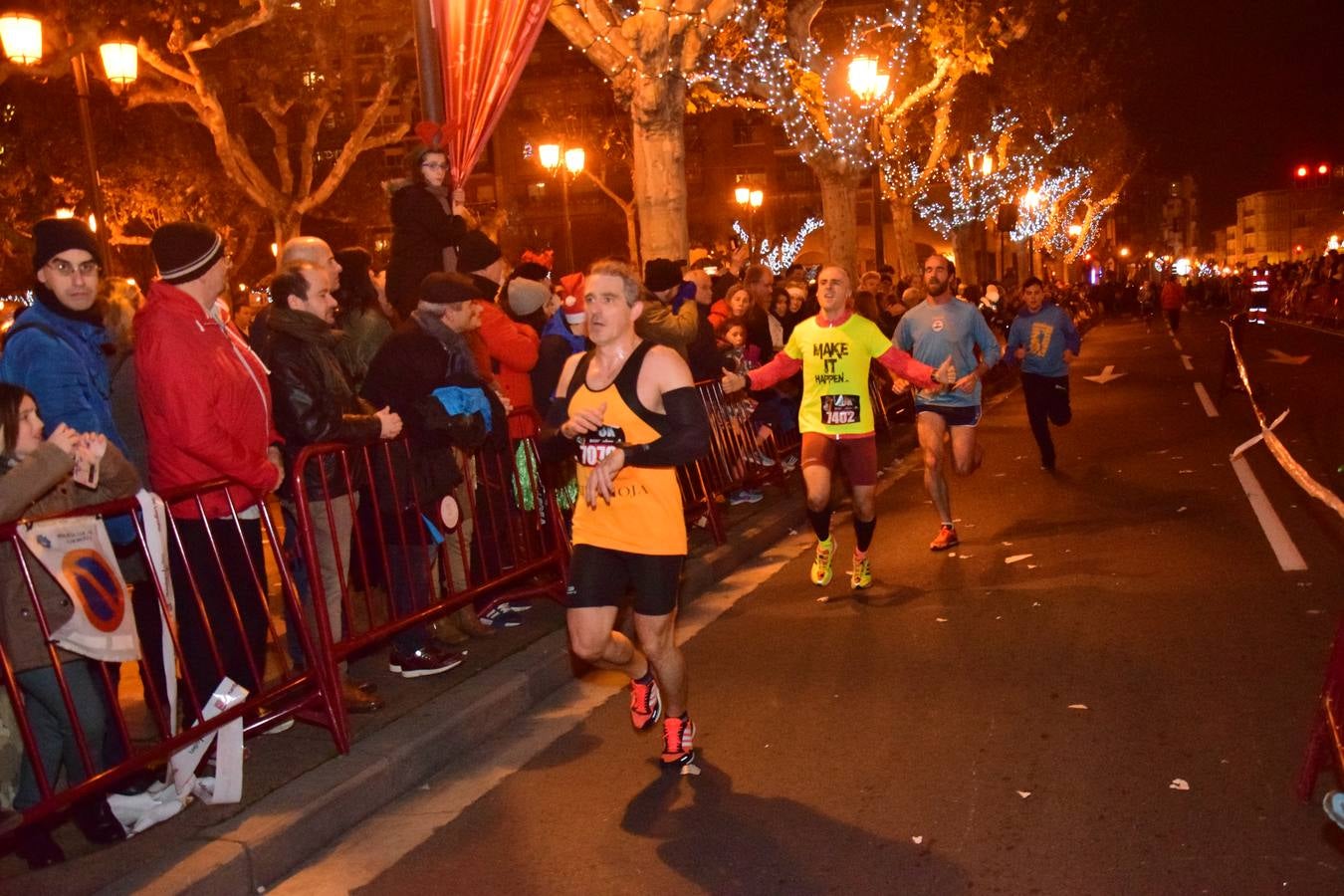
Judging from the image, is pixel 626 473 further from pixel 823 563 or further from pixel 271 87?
pixel 271 87

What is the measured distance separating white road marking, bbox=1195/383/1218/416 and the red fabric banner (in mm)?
11260

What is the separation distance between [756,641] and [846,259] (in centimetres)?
1780

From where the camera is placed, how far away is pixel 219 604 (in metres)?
5.36

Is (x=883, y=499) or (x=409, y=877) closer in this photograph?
(x=409, y=877)

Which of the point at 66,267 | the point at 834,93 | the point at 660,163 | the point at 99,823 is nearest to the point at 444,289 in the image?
the point at 66,267

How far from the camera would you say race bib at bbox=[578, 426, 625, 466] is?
4.99 metres

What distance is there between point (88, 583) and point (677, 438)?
2.15 meters

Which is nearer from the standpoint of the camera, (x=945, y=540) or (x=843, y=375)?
(x=843, y=375)

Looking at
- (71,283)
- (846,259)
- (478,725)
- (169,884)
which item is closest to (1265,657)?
(478,725)

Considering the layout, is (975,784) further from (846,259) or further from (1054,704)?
(846,259)

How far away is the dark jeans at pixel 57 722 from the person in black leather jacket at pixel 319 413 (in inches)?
45.2

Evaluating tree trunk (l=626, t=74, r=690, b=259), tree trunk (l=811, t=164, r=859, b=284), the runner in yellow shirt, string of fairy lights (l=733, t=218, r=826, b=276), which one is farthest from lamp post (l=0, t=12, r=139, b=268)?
string of fairy lights (l=733, t=218, r=826, b=276)

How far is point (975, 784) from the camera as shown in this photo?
16.1ft

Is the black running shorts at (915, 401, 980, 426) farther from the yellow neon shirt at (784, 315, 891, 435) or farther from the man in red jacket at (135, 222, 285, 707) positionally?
the man in red jacket at (135, 222, 285, 707)
